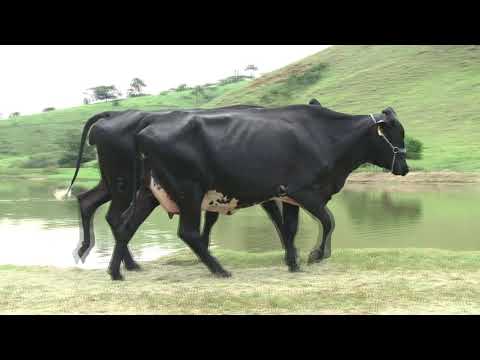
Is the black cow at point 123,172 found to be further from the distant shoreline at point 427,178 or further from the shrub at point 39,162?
the shrub at point 39,162

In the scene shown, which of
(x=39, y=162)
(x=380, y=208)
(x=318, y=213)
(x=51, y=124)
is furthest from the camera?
(x=51, y=124)

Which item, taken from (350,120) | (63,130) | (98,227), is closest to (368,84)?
(63,130)

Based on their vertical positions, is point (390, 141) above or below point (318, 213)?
above

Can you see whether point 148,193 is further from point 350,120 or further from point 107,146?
point 350,120

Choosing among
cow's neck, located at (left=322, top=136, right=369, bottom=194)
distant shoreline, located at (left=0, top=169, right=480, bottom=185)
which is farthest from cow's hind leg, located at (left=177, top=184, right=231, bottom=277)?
distant shoreline, located at (left=0, top=169, right=480, bottom=185)

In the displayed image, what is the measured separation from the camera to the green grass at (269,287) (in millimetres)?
7195

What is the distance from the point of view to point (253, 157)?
9.34 metres

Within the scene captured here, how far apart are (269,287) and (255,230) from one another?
9.06 meters

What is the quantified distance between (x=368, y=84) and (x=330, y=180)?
2651 inches

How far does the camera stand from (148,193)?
9.42 m

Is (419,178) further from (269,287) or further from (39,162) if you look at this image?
(39,162)

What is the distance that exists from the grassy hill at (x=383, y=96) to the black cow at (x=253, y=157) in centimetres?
2806

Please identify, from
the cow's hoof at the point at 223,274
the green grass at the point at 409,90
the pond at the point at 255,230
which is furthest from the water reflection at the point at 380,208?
the green grass at the point at 409,90

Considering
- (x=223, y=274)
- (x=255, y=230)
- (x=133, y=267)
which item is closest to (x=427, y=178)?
(x=255, y=230)
